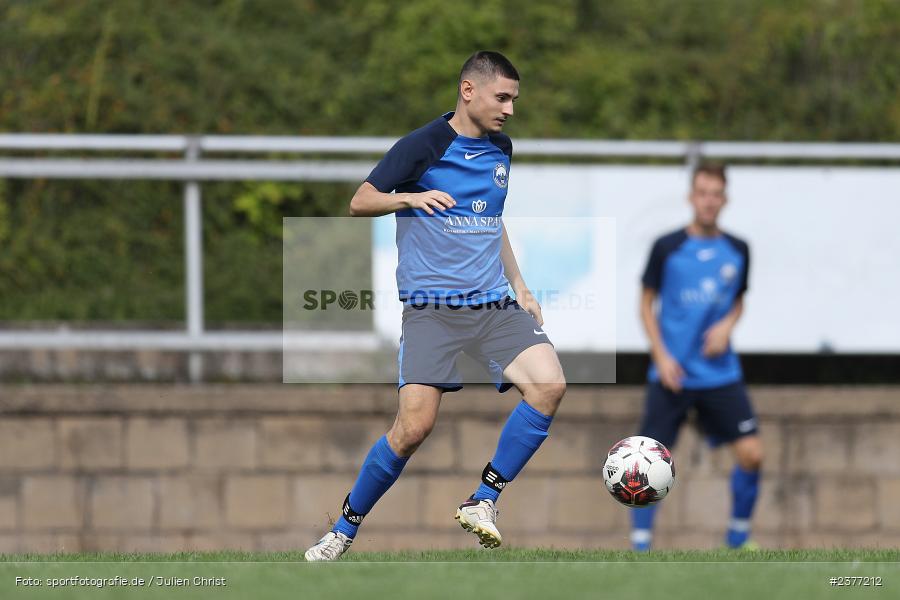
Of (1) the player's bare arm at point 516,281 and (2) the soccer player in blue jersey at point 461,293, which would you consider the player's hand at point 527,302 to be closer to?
(1) the player's bare arm at point 516,281

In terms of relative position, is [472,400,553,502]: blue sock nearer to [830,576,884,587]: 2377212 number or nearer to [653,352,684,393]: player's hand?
[830,576,884,587]: 2377212 number

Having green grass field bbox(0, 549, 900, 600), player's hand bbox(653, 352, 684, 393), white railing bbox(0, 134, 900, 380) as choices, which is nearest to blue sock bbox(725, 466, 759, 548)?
player's hand bbox(653, 352, 684, 393)

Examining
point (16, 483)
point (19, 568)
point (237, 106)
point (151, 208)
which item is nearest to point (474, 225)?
point (19, 568)

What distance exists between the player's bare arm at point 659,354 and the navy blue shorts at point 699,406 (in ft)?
0.27

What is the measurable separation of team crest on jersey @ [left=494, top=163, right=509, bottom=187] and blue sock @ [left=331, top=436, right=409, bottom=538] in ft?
3.98

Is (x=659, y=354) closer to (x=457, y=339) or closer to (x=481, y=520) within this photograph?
(x=457, y=339)

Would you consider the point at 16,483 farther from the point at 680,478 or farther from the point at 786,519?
the point at 786,519

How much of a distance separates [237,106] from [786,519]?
5558 millimetres

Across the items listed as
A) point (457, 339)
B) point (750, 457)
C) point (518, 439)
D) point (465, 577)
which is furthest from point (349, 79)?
point (465, 577)

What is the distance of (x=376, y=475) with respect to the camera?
20.3 feet

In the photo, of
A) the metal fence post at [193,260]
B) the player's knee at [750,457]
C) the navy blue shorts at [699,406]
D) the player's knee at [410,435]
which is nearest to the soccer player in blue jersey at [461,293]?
the player's knee at [410,435]

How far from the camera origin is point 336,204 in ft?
35.9

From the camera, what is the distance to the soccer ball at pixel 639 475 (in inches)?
261

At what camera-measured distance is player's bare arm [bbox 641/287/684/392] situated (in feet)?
28.3
